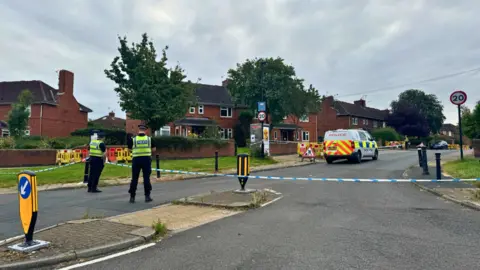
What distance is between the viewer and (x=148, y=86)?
23.3 m

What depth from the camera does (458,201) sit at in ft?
26.3

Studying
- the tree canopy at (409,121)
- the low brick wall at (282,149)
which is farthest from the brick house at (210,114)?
the tree canopy at (409,121)

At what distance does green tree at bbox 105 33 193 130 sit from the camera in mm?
23641

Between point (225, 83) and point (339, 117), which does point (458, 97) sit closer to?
point (225, 83)

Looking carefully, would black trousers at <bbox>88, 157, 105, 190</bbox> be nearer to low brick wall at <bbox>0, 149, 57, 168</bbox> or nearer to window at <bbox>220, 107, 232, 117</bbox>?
low brick wall at <bbox>0, 149, 57, 168</bbox>

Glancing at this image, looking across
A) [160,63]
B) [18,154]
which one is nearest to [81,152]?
[18,154]

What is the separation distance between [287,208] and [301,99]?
34.3 m

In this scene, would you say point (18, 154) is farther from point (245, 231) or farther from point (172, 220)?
point (245, 231)

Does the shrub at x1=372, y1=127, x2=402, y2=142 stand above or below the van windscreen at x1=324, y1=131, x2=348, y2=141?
above

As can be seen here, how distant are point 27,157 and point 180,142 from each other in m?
8.64

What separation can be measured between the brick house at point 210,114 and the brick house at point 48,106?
657 centimetres

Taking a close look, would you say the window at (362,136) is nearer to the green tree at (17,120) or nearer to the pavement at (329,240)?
the pavement at (329,240)

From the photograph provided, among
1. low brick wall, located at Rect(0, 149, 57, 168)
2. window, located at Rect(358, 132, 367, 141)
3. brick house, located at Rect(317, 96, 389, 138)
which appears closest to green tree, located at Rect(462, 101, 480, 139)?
window, located at Rect(358, 132, 367, 141)

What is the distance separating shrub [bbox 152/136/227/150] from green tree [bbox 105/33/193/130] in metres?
1.55
